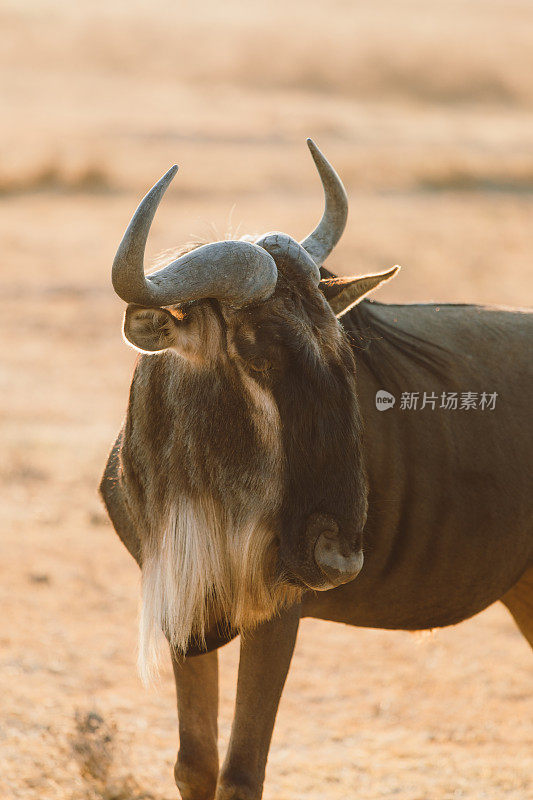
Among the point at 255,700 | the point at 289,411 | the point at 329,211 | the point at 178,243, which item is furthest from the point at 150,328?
the point at 178,243

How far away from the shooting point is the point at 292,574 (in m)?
3.34

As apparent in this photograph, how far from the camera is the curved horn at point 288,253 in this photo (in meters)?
3.42

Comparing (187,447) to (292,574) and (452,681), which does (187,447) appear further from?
(452,681)

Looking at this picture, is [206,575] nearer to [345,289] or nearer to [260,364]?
[260,364]

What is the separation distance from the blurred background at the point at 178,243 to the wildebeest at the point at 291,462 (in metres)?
0.71

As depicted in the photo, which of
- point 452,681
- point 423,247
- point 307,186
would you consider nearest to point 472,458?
point 452,681

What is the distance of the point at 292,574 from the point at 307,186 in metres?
19.9

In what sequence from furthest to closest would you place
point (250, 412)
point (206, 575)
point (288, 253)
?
point (206, 575)
point (288, 253)
point (250, 412)

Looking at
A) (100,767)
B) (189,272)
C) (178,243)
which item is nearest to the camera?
(189,272)

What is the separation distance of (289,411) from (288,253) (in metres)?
0.55

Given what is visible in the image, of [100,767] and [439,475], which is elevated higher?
[439,475]

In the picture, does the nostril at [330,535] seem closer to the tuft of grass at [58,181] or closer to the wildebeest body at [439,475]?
the wildebeest body at [439,475]

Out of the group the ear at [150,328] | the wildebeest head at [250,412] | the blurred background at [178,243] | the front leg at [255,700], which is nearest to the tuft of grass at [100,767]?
the blurred background at [178,243]

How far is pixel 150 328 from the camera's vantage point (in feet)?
10.6
